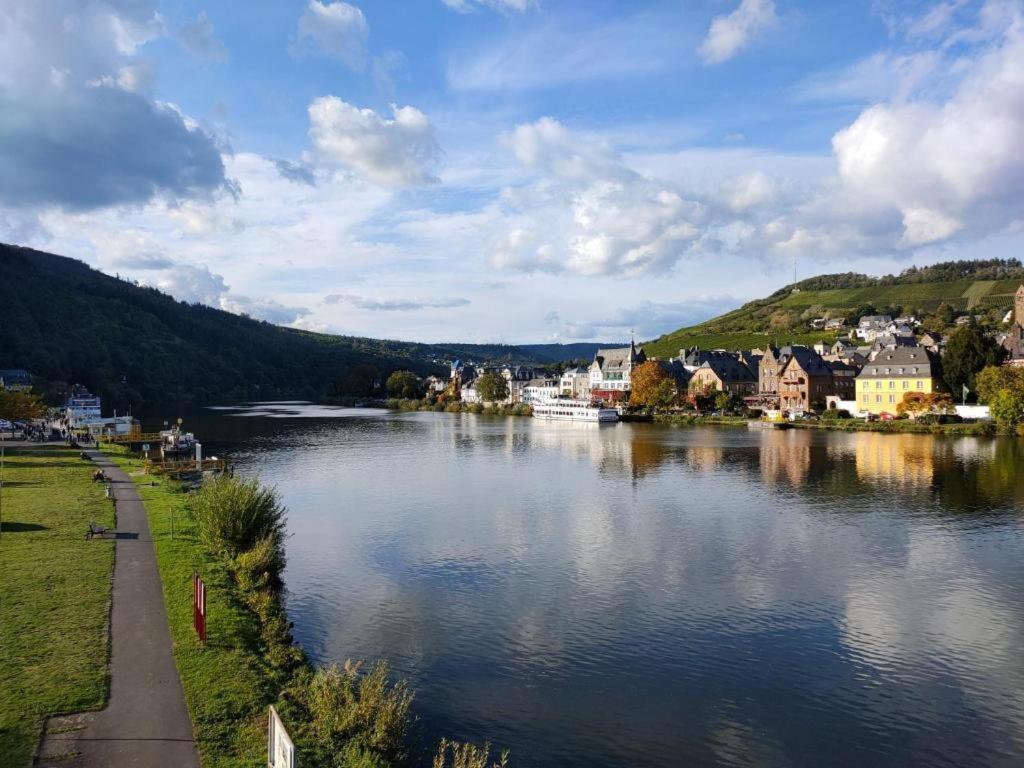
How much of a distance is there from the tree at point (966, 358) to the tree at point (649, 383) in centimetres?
3412

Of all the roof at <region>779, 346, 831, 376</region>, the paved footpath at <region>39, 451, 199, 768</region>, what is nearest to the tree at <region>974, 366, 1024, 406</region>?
the roof at <region>779, 346, 831, 376</region>

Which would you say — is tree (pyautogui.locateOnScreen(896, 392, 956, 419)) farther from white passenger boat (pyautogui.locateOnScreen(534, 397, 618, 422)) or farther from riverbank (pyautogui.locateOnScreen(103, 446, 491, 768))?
riverbank (pyautogui.locateOnScreen(103, 446, 491, 768))

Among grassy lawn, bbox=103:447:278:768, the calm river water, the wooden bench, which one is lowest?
the calm river water

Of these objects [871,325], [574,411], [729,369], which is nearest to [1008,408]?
[729,369]

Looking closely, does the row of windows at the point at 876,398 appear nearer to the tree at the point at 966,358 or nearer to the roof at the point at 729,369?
the tree at the point at 966,358

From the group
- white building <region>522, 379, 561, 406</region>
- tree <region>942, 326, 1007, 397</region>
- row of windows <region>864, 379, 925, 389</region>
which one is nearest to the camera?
tree <region>942, 326, 1007, 397</region>

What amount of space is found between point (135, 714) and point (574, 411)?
9597cm

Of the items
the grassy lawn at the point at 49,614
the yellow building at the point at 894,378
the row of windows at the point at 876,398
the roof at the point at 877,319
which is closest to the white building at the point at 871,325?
the roof at the point at 877,319

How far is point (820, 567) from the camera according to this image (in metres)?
25.1

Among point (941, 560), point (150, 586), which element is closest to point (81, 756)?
point (150, 586)

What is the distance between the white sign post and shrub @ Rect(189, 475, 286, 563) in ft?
41.8

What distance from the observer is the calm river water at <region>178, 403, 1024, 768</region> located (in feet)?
46.8

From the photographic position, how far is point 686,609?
20844 millimetres

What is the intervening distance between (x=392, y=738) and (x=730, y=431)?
74670mm
